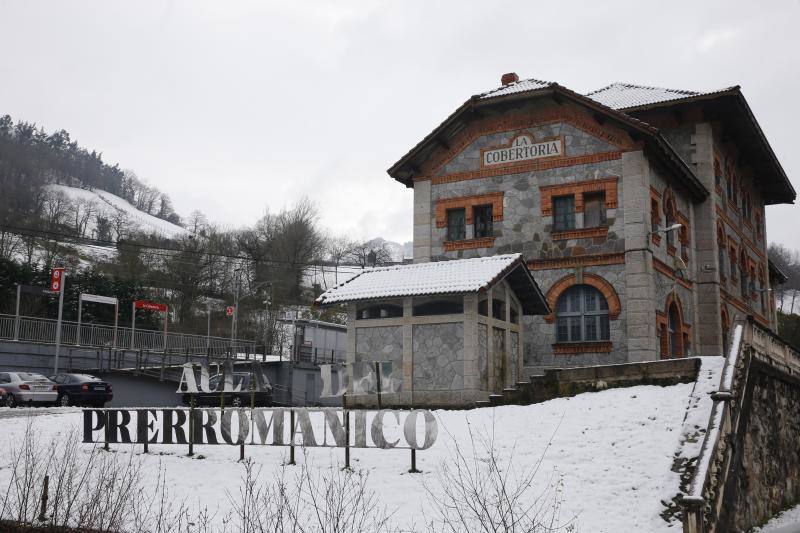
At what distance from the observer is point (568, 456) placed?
46.0 ft

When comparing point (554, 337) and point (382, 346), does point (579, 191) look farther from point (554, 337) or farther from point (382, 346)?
point (382, 346)

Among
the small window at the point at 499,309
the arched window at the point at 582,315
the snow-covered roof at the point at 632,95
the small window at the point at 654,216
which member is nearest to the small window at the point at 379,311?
the small window at the point at 499,309

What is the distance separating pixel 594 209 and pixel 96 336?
1083 inches

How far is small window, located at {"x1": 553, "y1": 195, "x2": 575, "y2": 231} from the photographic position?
2462cm

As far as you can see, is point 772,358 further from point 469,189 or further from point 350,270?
point 350,270

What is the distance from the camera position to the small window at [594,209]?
24.2 metres

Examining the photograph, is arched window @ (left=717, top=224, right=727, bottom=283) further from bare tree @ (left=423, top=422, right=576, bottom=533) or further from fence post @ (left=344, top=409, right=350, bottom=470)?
fence post @ (left=344, top=409, right=350, bottom=470)

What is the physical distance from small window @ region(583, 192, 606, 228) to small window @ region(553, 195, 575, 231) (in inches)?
15.5

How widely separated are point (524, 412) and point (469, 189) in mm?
10623

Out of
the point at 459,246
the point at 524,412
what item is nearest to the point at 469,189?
the point at 459,246

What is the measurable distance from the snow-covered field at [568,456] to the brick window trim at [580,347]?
597cm

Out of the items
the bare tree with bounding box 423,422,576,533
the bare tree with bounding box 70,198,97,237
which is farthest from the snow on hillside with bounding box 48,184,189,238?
the bare tree with bounding box 423,422,576,533

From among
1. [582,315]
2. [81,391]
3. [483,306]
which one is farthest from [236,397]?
[582,315]

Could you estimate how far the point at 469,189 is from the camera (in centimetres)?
2611
